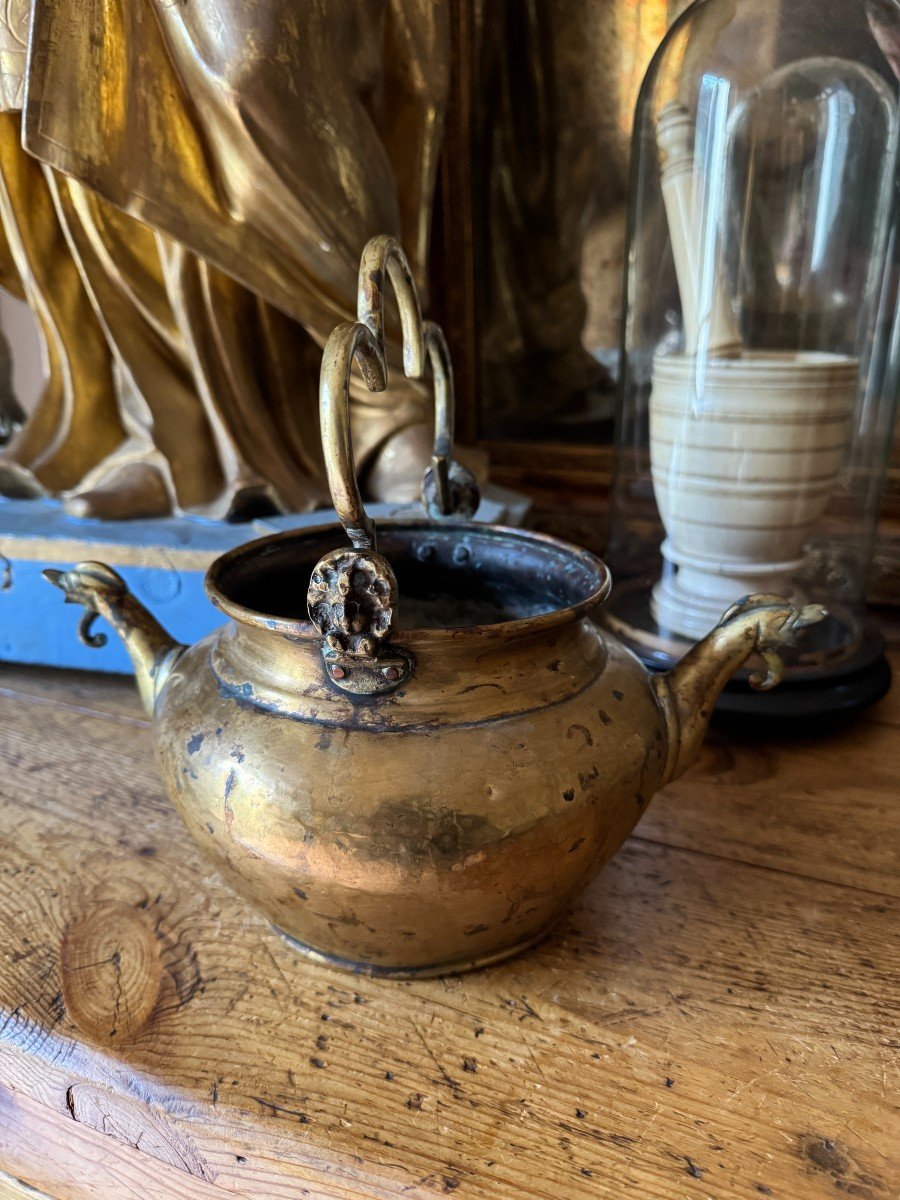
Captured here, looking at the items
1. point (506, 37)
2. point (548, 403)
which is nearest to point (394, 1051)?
point (548, 403)

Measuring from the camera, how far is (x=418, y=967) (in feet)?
1.51

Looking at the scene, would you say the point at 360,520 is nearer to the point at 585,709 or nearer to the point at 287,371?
the point at 585,709

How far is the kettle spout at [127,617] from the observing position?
510 millimetres

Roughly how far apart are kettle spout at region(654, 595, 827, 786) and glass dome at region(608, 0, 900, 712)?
260mm

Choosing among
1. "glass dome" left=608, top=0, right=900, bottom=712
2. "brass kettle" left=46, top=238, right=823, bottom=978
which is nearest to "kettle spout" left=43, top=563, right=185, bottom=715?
"brass kettle" left=46, top=238, right=823, bottom=978

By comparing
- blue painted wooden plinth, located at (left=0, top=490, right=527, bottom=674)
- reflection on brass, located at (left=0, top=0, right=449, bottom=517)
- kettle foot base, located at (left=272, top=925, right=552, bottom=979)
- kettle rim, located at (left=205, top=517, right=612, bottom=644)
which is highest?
reflection on brass, located at (left=0, top=0, right=449, bottom=517)

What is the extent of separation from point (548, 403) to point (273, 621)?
875 mm

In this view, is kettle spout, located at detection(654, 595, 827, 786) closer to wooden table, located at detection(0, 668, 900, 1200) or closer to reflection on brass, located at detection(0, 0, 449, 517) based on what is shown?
wooden table, located at detection(0, 668, 900, 1200)

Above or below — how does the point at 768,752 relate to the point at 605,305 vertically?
below

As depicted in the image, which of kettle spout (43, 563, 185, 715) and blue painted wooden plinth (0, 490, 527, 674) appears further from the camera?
blue painted wooden plinth (0, 490, 527, 674)

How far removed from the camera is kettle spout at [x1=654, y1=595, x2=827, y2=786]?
18.2 inches

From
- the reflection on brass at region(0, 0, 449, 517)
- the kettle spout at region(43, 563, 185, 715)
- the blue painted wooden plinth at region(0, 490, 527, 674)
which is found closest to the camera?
the kettle spout at region(43, 563, 185, 715)

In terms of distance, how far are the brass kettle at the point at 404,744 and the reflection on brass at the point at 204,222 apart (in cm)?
33

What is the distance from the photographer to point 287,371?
0.87 metres
